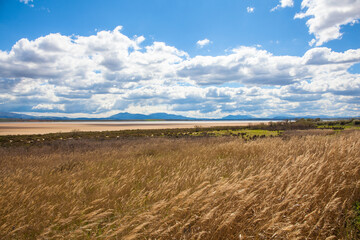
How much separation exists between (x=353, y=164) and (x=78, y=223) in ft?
22.0

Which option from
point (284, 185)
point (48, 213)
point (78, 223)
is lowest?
point (78, 223)

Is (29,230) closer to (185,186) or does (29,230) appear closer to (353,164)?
(185,186)

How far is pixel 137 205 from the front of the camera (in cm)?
388

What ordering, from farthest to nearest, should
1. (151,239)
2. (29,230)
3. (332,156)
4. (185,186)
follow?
(332,156) → (185,186) → (29,230) → (151,239)

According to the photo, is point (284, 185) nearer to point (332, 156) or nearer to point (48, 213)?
point (332, 156)

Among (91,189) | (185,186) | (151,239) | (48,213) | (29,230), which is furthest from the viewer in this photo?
(91,189)

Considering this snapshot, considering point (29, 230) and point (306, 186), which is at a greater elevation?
point (306, 186)

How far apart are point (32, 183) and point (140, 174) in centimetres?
288

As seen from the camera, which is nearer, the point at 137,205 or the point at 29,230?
the point at 29,230

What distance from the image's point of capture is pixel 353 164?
5391mm

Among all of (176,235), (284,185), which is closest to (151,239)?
(176,235)

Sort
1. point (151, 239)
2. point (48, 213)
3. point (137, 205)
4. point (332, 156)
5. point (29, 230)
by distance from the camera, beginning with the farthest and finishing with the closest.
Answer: point (332, 156), point (137, 205), point (48, 213), point (29, 230), point (151, 239)

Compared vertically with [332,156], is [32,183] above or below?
below

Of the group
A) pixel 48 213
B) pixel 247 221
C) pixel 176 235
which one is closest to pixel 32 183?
pixel 48 213
